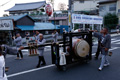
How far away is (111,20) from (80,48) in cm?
2612

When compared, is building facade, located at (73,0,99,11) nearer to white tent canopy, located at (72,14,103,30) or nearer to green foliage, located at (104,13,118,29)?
green foliage, located at (104,13,118,29)

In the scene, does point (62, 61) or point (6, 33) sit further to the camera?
point (6, 33)

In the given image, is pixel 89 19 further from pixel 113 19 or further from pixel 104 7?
pixel 104 7

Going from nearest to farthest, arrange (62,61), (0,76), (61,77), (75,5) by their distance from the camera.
→ 1. (0,76)
2. (61,77)
3. (62,61)
4. (75,5)

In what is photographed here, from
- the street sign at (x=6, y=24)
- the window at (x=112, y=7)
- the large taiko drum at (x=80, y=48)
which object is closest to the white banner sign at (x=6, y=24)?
the street sign at (x=6, y=24)

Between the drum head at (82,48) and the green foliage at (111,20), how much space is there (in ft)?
80.5

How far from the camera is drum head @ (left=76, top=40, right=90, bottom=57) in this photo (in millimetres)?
6343

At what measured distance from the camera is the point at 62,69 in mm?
6215

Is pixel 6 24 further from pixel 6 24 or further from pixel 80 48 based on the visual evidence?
pixel 80 48

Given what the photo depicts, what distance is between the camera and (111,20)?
30016 mm

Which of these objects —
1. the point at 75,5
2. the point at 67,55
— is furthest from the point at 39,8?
the point at 67,55

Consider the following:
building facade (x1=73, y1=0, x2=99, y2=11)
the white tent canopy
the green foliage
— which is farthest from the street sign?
building facade (x1=73, y1=0, x2=99, y2=11)

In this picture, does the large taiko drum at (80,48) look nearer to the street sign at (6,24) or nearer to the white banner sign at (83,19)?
the white banner sign at (83,19)

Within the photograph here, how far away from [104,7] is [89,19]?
15024mm
